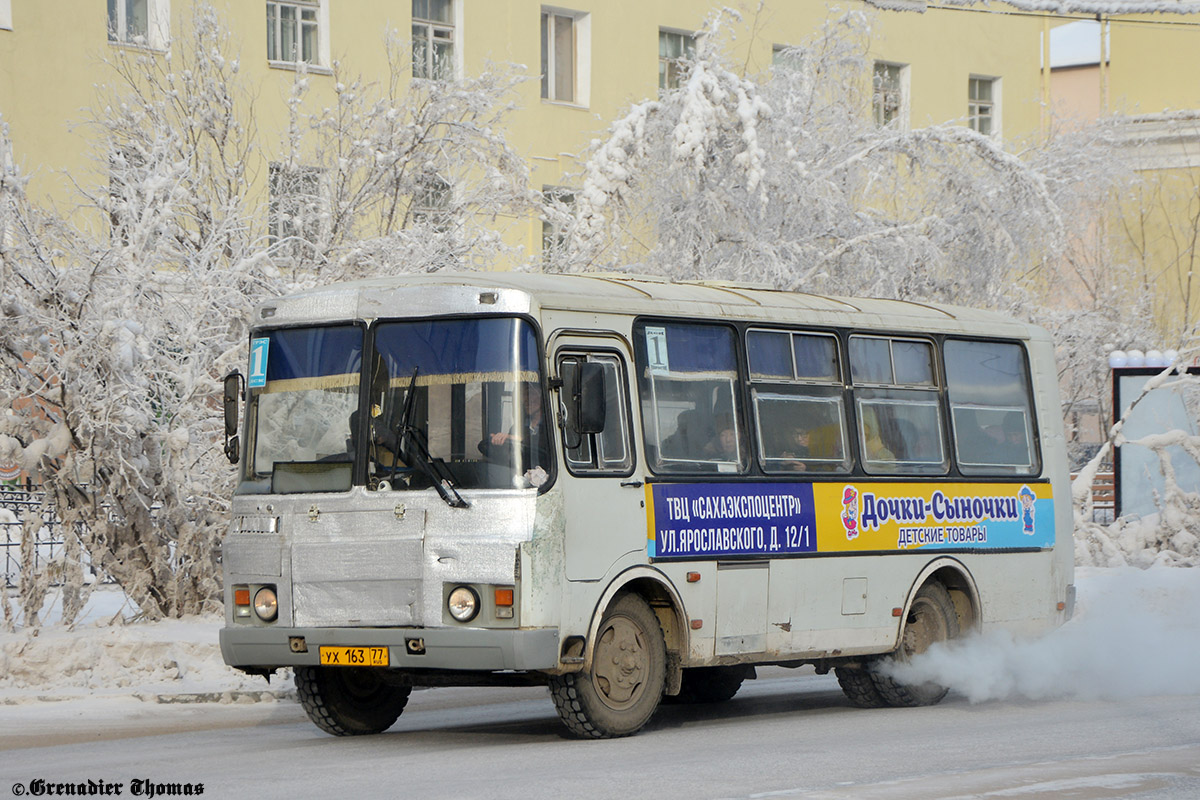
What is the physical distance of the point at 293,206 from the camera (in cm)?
1952

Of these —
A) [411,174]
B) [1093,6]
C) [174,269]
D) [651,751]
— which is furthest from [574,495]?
[411,174]

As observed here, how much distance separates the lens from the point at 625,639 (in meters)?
10.8

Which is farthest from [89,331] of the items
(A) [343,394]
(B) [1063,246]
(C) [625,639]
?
(B) [1063,246]

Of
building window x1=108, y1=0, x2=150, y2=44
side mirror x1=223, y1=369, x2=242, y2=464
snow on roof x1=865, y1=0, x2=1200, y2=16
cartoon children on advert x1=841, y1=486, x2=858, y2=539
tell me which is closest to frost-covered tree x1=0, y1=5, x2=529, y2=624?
side mirror x1=223, y1=369, x2=242, y2=464

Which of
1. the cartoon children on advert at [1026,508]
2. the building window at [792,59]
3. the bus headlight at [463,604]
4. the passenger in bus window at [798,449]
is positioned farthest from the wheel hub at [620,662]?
the building window at [792,59]

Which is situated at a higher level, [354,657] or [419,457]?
[419,457]

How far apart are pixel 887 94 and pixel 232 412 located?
70.2 feet

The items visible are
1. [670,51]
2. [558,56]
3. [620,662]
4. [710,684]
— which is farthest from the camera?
[670,51]

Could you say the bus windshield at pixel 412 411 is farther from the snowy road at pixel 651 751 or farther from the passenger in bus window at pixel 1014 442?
the passenger in bus window at pixel 1014 442

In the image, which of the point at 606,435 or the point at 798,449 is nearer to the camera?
the point at 606,435

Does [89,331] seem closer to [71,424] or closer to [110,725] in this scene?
[71,424]

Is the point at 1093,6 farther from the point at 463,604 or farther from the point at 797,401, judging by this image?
the point at 463,604

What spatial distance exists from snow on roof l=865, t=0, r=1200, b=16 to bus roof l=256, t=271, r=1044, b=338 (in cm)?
390

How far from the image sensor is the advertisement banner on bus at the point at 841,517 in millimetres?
11141
